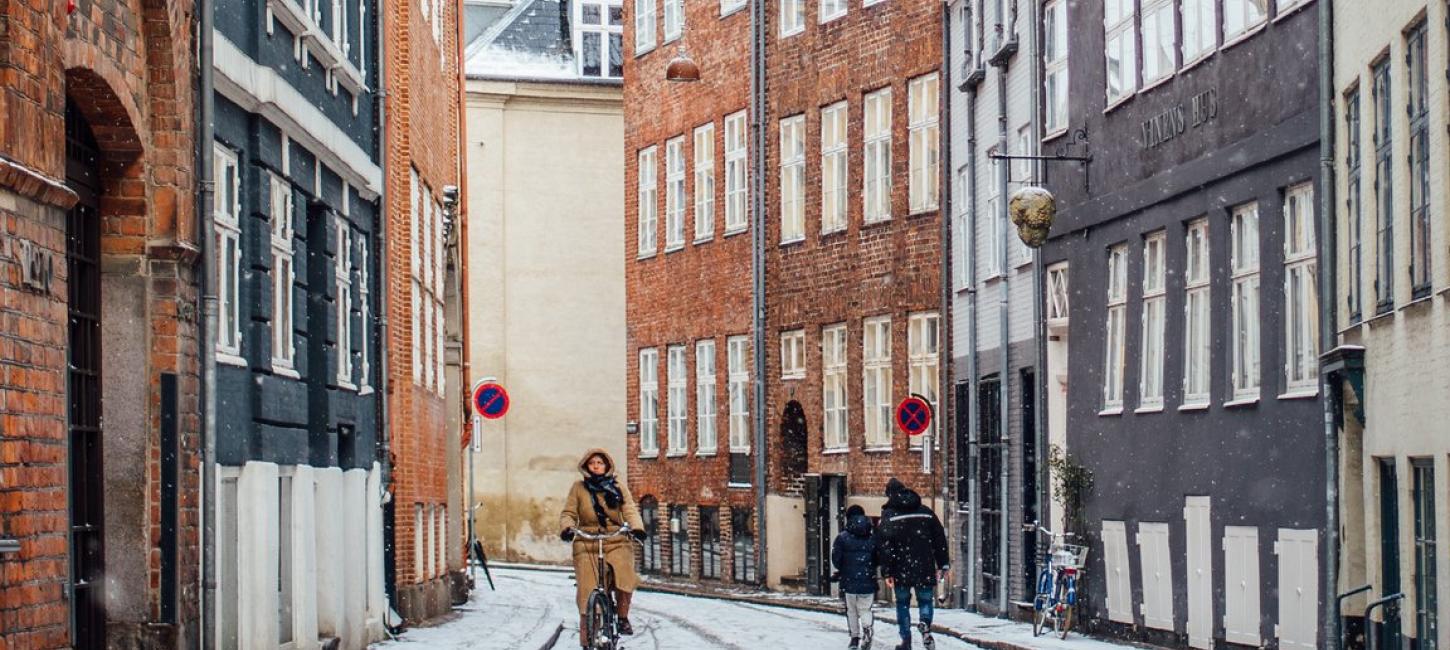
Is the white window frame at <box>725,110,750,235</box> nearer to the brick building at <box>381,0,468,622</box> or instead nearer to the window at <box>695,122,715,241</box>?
the window at <box>695,122,715,241</box>

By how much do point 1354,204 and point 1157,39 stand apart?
5.75 m

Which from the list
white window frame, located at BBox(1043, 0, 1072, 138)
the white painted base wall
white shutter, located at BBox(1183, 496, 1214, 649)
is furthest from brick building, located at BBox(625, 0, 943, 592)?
the white painted base wall

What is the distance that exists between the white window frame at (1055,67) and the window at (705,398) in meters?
16.2

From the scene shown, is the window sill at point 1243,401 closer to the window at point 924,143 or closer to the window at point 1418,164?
the window at point 1418,164

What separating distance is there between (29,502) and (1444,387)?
858 cm

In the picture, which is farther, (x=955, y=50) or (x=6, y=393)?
(x=955, y=50)

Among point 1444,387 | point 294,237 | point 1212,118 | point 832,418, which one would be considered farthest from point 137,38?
point 832,418

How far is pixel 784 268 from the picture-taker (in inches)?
1671

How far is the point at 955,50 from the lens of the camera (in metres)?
36.1

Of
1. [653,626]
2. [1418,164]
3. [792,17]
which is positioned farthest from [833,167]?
[1418,164]

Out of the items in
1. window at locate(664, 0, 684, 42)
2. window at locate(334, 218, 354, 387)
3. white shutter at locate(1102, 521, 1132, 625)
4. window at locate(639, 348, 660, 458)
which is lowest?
white shutter at locate(1102, 521, 1132, 625)

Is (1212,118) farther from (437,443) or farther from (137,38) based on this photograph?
(437,443)

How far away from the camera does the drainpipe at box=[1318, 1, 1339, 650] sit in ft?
65.7

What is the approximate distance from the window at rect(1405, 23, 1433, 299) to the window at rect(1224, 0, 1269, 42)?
4.63m
